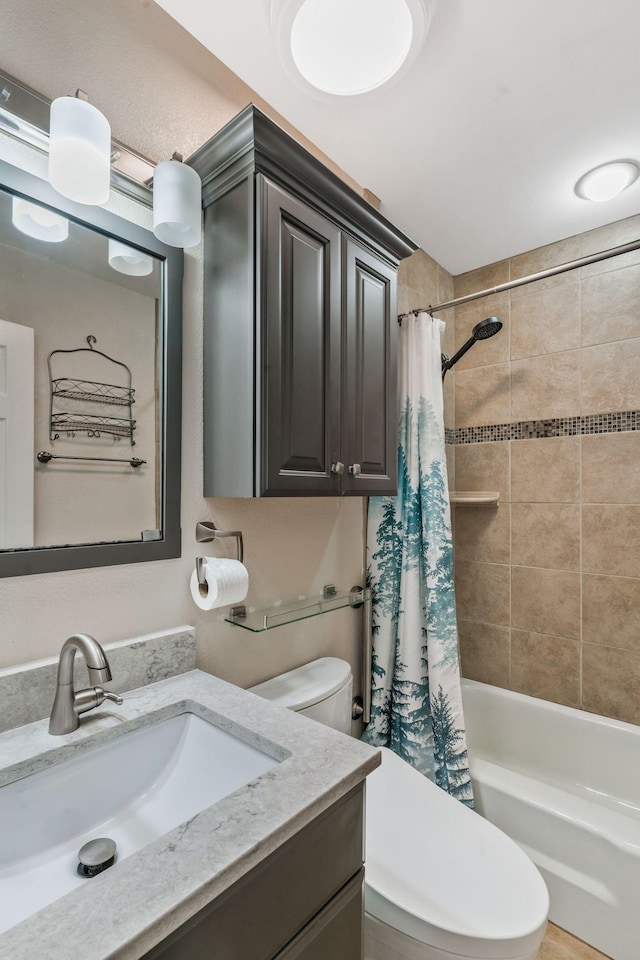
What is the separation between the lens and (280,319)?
1.14m

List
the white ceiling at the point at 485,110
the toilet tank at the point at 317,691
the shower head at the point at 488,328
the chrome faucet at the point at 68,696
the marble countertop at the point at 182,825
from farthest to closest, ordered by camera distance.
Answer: the shower head at the point at 488,328 < the toilet tank at the point at 317,691 < the white ceiling at the point at 485,110 < the chrome faucet at the point at 68,696 < the marble countertop at the point at 182,825

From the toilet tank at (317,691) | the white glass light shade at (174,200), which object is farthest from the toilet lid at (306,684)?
the white glass light shade at (174,200)

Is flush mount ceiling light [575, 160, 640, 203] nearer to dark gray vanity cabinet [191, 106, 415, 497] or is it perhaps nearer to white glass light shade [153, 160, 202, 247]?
dark gray vanity cabinet [191, 106, 415, 497]

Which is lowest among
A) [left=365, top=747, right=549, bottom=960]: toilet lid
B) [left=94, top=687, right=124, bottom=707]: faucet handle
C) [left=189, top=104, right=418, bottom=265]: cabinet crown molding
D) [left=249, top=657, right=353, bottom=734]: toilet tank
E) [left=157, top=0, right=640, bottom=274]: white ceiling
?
[left=365, top=747, right=549, bottom=960]: toilet lid

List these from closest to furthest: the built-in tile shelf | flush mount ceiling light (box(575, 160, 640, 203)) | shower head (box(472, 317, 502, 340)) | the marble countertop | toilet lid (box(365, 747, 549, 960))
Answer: the marble countertop
toilet lid (box(365, 747, 549, 960))
flush mount ceiling light (box(575, 160, 640, 203))
shower head (box(472, 317, 502, 340))
the built-in tile shelf

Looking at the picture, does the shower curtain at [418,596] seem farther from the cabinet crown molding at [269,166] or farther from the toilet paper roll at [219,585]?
the toilet paper roll at [219,585]

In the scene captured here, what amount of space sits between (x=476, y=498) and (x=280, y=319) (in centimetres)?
152

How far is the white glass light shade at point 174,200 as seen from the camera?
1.03 meters

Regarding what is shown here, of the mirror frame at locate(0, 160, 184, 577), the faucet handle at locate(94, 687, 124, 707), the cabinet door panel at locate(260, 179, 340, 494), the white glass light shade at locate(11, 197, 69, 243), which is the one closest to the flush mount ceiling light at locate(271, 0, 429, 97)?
the cabinet door panel at locate(260, 179, 340, 494)

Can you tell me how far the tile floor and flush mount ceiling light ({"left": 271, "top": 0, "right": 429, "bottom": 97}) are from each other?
2624 mm

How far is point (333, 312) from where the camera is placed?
1306 millimetres

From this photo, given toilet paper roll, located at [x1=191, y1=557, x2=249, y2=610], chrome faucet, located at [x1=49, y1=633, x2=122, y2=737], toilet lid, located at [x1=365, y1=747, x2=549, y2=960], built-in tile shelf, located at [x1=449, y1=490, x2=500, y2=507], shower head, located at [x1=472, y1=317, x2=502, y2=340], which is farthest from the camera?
built-in tile shelf, located at [x1=449, y1=490, x2=500, y2=507]

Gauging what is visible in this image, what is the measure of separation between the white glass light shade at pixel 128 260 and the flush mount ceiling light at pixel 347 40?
67cm

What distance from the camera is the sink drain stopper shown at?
0.73m
